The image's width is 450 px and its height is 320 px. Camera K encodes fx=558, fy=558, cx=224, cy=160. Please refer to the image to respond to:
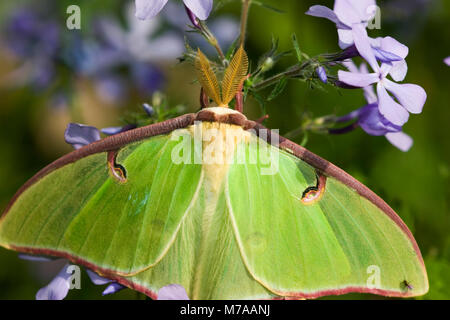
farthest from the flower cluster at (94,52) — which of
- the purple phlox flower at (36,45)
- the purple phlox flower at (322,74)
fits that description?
the purple phlox flower at (322,74)

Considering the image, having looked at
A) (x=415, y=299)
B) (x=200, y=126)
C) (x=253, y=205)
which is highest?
(x=200, y=126)

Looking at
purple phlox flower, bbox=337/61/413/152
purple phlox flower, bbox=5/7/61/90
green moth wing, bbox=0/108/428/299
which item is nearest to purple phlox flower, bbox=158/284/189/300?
green moth wing, bbox=0/108/428/299

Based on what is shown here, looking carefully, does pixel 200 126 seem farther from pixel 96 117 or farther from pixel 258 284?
pixel 96 117

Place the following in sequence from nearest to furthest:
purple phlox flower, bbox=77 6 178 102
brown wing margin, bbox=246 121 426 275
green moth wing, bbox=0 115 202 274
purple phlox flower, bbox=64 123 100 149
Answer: brown wing margin, bbox=246 121 426 275, green moth wing, bbox=0 115 202 274, purple phlox flower, bbox=64 123 100 149, purple phlox flower, bbox=77 6 178 102

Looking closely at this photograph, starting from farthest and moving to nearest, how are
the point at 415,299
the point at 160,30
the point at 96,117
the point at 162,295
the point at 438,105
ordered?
the point at 96,117 → the point at 160,30 → the point at 438,105 → the point at 415,299 → the point at 162,295

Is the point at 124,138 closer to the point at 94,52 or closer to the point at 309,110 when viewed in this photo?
the point at 309,110

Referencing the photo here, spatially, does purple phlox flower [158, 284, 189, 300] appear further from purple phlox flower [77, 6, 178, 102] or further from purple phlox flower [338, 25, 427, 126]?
purple phlox flower [77, 6, 178, 102]

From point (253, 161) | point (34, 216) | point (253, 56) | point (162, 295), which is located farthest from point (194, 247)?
point (253, 56)
